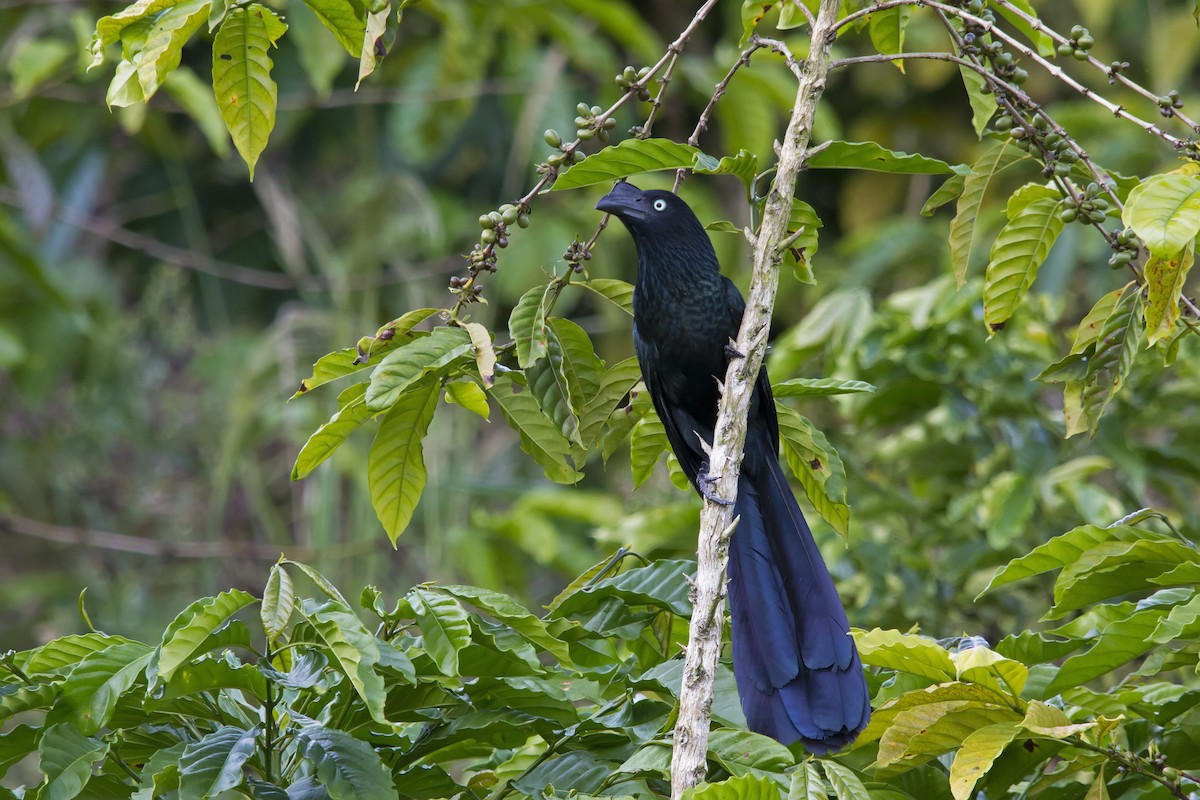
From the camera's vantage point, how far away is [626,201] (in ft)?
7.53

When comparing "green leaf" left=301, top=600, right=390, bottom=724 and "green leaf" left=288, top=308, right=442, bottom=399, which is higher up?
"green leaf" left=288, top=308, right=442, bottom=399

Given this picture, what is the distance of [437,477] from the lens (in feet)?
15.5

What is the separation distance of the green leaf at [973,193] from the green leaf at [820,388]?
0.24 meters

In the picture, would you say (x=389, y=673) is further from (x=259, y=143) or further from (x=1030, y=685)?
(x=1030, y=685)

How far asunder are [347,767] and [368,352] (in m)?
0.53

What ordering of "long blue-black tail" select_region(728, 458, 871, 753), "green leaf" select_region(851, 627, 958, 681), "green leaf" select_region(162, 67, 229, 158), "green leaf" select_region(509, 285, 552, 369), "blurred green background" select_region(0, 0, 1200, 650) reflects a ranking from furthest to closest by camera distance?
1. "green leaf" select_region(162, 67, 229, 158)
2. "blurred green background" select_region(0, 0, 1200, 650)
3. "long blue-black tail" select_region(728, 458, 871, 753)
4. "green leaf" select_region(509, 285, 552, 369)
5. "green leaf" select_region(851, 627, 958, 681)

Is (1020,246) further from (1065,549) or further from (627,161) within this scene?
(627,161)

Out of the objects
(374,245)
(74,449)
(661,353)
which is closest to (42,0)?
(374,245)

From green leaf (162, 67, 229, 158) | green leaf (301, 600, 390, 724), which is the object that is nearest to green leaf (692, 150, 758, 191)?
green leaf (301, 600, 390, 724)

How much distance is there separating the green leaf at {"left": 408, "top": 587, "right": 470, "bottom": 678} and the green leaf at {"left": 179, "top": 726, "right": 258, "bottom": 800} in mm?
246

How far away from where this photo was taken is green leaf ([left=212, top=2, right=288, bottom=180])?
169 cm

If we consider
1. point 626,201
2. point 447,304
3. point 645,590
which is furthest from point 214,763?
point 447,304

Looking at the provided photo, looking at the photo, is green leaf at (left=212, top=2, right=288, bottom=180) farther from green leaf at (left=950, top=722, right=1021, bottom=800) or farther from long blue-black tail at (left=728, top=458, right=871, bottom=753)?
green leaf at (left=950, top=722, right=1021, bottom=800)

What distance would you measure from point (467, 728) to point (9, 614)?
5.63 m
